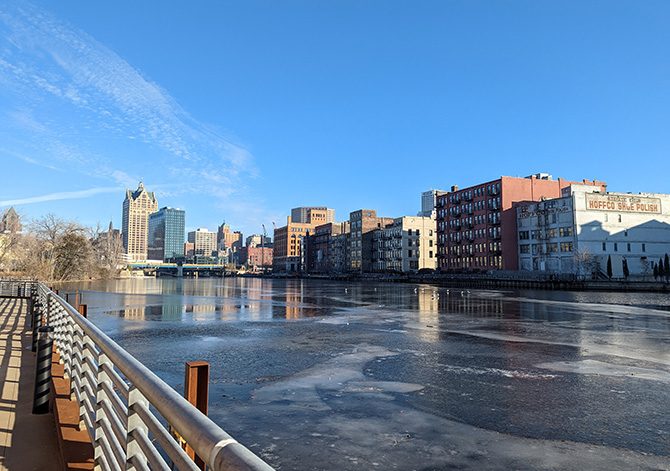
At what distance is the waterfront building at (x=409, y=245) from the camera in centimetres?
14612

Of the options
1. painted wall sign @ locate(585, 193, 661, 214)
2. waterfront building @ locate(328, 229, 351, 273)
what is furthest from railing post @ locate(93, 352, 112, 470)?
waterfront building @ locate(328, 229, 351, 273)

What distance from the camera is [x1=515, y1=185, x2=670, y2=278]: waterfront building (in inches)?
3408

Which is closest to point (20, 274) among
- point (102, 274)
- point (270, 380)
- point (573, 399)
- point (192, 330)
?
point (102, 274)

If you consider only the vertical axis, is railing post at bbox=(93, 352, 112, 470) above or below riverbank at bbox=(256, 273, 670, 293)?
A: above

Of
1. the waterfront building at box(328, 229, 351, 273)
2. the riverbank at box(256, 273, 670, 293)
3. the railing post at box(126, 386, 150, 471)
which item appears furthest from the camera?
the waterfront building at box(328, 229, 351, 273)

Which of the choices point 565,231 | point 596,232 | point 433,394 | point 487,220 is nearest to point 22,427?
point 433,394

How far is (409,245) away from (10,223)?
104 metres

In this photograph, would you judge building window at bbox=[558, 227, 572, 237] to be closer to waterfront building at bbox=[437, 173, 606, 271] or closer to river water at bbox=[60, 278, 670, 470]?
waterfront building at bbox=[437, 173, 606, 271]

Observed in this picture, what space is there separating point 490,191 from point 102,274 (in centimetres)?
10019

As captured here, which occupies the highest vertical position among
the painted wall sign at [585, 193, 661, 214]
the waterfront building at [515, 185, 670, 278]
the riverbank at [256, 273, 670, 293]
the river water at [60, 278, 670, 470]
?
the painted wall sign at [585, 193, 661, 214]

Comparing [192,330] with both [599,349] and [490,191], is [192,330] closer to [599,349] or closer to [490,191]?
[599,349]

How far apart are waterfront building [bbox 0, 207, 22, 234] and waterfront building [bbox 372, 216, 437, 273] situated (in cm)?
9931

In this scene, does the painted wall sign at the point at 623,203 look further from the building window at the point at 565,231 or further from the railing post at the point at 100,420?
the railing post at the point at 100,420

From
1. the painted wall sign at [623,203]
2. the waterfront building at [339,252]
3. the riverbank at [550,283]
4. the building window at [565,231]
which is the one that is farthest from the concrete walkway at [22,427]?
the waterfront building at [339,252]
